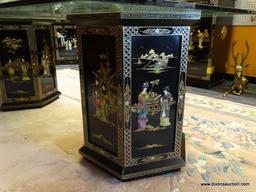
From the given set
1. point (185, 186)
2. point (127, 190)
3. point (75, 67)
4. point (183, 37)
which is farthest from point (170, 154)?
point (75, 67)

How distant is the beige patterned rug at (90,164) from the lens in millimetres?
1613

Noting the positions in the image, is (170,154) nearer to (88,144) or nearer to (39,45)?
(88,144)

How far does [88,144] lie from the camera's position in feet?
6.16

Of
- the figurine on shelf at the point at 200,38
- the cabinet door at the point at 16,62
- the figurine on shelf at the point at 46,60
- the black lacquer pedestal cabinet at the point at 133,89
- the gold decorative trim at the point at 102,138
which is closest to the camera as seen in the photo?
the black lacquer pedestal cabinet at the point at 133,89

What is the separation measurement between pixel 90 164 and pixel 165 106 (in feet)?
2.39

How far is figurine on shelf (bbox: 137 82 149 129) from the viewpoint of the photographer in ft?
4.98

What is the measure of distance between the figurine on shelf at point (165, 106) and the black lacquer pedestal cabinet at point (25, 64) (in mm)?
1986

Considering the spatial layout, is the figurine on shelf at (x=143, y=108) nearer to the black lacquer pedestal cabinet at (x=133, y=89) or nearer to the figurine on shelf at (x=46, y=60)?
the black lacquer pedestal cabinet at (x=133, y=89)

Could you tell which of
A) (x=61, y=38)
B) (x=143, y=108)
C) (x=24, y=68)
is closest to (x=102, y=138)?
(x=143, y=108)

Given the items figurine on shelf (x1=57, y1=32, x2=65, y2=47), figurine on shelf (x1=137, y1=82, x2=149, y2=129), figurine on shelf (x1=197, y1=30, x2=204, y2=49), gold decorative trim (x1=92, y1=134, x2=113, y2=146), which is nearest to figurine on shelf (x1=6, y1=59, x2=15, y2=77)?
gold decorative trim (x1=92, y1=134, x2=113, y2=146)

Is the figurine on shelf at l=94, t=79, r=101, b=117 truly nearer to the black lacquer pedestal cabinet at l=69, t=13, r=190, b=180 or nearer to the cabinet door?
the black lacquer pedestal cabinet at l=69, t=13, r=190, b=180

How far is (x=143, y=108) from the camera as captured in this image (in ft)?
5.11

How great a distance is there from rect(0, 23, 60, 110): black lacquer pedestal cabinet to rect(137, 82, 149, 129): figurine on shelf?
193 cm

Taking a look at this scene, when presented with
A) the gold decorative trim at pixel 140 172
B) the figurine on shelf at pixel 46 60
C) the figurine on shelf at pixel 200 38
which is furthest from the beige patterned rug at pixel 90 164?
the figurine on shelf at pixel 200 38
